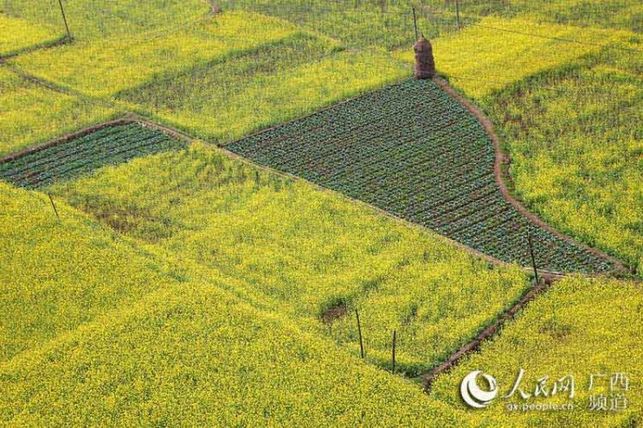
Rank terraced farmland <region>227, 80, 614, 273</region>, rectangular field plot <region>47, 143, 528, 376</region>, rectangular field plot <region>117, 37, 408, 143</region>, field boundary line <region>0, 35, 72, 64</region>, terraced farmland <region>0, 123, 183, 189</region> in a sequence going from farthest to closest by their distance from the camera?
field boundary line <region>0, 35, 72, 64</region> < rectangular field plot <region>117, 37, 408, 143</region> < terraced farmland <region>0, 123, 183, 189</region> < terraced farmland <region>227, 80, 614, 273</region> < rectangular field plot <region>47, 143, 528, 376</region>

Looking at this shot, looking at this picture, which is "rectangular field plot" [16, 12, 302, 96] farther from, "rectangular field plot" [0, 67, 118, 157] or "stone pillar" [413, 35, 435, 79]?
"stone pillar" [413, 35, 435, 79]

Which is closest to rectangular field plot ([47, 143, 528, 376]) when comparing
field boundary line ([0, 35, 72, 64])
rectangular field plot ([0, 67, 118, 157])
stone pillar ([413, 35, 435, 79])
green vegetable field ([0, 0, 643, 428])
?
green vegetable field ([0, 0, 643, 428])

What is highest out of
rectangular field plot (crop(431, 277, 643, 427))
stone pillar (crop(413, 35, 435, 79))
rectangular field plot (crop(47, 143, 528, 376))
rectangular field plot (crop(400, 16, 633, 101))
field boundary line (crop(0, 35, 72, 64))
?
field boundary line (crop(0, 35, 72, 64))

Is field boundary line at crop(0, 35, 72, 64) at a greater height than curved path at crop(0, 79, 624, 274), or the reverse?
field boundary line at crop(0, 35, 72, 64)

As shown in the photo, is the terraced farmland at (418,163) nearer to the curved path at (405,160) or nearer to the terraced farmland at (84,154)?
the curved path at (405,160)

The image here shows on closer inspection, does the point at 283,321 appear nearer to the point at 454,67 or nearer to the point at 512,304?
the point at 512,304

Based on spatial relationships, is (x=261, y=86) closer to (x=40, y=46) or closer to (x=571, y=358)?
(x=40, y=46)
